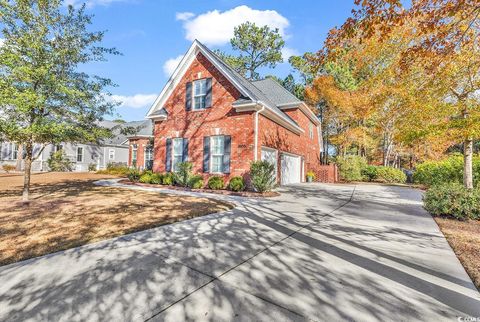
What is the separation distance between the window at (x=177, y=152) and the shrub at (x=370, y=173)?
62.8 ft

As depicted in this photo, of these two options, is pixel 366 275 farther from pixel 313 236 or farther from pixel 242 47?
pixel 242 47

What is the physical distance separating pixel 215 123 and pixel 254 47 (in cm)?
2413

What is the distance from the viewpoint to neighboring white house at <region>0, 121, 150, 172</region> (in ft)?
86.9

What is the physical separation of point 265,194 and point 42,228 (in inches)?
327

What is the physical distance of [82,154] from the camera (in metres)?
29.6

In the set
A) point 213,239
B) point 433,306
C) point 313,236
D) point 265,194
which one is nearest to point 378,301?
point 433,306

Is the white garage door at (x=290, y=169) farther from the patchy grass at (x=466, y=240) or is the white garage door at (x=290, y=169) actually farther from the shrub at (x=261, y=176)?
the patchy grass at (x=466, y=240)

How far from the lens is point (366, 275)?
11.9 feet

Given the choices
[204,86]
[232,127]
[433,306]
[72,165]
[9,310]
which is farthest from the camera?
[72,165]

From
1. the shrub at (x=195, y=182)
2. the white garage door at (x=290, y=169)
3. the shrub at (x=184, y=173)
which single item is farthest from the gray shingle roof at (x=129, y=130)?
the white garage door at (x=290, y=169)

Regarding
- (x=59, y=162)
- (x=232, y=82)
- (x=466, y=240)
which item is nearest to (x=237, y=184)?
(x=232, y=82)

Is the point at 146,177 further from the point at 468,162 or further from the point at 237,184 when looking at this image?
the point at 468,162

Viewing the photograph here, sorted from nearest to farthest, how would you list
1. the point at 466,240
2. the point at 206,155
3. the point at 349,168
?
the point at 466,240, the point at 206,155, the point at 349,168

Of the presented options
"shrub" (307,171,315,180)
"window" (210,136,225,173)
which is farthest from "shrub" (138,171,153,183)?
"shrub" (307,171,315,180)
